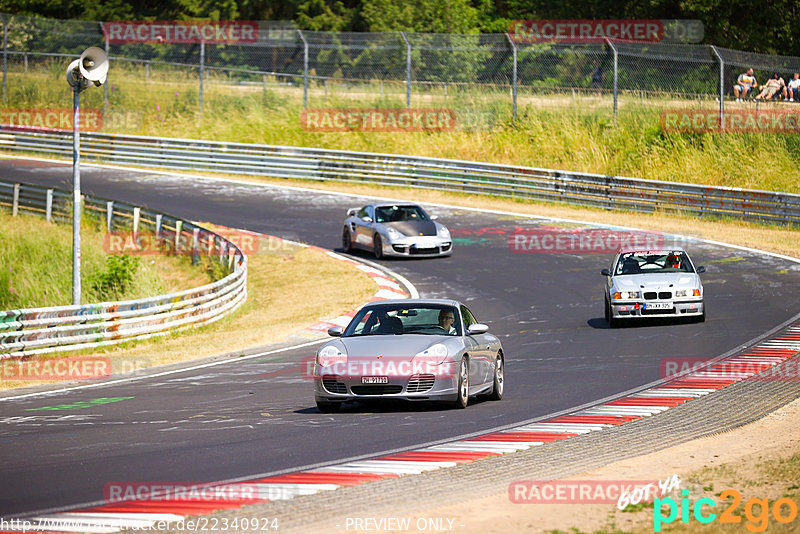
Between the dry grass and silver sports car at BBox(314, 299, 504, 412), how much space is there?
5.59 metres

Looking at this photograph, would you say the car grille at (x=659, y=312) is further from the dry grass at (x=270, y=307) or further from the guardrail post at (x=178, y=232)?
the guardrail post at (x=178, y=232)

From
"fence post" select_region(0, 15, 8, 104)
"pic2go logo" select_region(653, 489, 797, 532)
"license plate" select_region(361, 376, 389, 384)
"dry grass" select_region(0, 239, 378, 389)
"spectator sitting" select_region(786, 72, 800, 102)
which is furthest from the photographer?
"fence post" select_region(0, 15, 8, 104)

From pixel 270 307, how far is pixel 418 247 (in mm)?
4958

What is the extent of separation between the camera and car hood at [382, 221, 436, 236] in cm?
2750

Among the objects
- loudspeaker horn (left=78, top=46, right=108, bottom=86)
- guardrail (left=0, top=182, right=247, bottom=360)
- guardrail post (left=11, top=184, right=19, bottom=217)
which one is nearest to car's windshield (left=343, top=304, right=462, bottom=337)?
guardrail (left=0, top=182, right=247, bottom=360)

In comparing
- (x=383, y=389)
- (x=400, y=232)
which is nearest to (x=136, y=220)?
(x=400, y=232)

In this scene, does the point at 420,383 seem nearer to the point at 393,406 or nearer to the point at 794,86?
the point at 393,406

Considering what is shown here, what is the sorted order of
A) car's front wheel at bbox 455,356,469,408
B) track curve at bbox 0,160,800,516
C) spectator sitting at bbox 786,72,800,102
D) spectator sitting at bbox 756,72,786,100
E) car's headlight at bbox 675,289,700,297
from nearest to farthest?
track curve at bbox 0,160,800,516
car's front wheel at bbox 455,356,469,408
car's headlight at bbox 675,289,700,297
spectator sitting at bbox 786,72,800,102
spectator sitting at bbox 756,72,786,100

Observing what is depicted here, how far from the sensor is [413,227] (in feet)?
90.7

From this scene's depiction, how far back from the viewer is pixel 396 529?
279 inches

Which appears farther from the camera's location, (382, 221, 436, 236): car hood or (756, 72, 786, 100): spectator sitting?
(756, 72, 786, 100): spectator sitting

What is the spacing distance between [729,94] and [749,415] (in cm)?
2478

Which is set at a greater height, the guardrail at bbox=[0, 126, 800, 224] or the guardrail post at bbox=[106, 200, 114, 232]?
the guardrail at bbox=[0, 126, 800, 224]

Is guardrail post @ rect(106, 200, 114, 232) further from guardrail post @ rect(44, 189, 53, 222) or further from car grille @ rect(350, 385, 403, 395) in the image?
car grille @ rect(350, 385, 403, 395)
